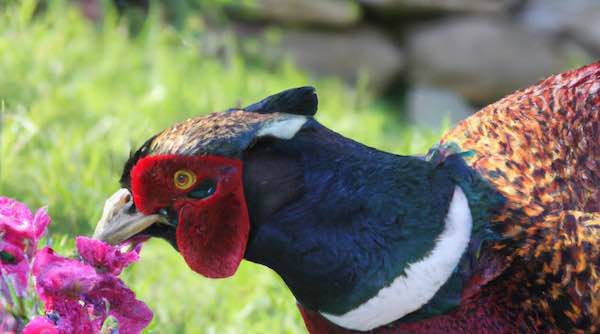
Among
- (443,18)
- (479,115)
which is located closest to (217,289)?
(479,115)

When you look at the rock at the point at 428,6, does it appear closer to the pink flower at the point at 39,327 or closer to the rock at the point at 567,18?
the rock at the point at 567,18

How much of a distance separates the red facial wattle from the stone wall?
5.61 meters

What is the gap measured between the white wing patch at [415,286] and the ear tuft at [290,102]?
33 centimetres

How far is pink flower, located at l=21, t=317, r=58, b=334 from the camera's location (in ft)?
3.90

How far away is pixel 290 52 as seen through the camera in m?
6.71

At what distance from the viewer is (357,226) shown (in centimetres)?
149

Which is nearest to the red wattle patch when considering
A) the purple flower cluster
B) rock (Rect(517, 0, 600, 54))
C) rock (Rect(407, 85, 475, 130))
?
the purple flower cluster

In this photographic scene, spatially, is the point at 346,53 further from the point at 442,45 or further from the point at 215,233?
the point at 215,233

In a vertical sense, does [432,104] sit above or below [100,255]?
below

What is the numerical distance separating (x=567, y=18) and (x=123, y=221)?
22.5 ft

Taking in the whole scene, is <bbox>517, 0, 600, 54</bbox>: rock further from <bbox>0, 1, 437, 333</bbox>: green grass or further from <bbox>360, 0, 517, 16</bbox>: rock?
<bbox>0, 1, 437, 333</bbox>: green grass

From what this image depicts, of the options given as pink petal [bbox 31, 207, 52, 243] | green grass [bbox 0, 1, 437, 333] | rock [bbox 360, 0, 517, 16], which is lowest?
rock [bbox 360, 0, 517, 16]

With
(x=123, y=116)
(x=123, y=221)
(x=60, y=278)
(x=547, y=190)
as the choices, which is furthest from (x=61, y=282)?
(x=123, y=116)

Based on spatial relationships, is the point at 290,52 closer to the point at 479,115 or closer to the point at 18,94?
the point at 18,94
